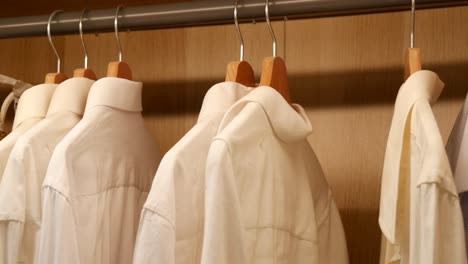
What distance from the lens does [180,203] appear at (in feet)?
2.82

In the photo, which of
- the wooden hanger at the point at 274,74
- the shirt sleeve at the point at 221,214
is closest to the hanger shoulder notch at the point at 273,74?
the wooden hanger at the point at 274,74

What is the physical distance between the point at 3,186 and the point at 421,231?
53 centimetres

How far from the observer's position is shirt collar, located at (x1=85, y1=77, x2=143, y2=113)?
98 cm

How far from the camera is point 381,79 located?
1180 millimetres

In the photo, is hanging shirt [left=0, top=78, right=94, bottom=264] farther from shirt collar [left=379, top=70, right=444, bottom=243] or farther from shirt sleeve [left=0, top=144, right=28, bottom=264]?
shirt collar [left=379, top=70, right=444, bottom=243]

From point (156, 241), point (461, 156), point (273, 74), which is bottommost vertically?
point (156, 241)

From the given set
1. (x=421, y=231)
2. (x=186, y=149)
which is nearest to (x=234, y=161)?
(x=186, y=149)

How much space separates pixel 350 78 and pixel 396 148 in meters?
0.38

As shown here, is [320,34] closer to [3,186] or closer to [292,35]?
[292,35]

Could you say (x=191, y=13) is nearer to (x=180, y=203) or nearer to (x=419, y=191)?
(x=180, y=203)

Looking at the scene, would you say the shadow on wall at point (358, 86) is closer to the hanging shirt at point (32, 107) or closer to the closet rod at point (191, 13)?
the closet rod at point (191, 13)

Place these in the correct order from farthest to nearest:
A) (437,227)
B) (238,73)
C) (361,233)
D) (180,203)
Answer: (361,233), (238,73), (180,203), (437,227)

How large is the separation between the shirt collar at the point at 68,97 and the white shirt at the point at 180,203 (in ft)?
0.67

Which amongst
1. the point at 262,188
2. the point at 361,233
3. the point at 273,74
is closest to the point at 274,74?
the point at 273,74
